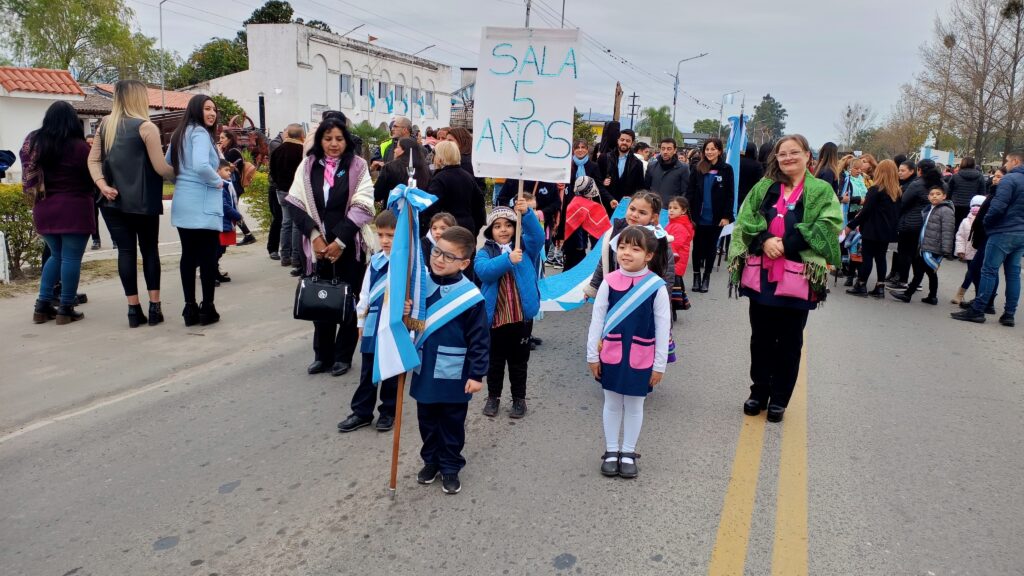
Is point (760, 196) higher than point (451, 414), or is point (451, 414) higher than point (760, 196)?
point (760, 196)

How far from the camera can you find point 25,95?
17812 millimetres

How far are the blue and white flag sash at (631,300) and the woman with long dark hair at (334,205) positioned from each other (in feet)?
7.01

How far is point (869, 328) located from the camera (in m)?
7.95

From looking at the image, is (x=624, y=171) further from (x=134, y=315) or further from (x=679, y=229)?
(x=134, y=315)

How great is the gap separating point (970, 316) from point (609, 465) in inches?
269

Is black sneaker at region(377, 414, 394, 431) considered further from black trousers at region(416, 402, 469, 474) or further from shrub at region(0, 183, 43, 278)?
shrub at region(0, 183, 43, 278)

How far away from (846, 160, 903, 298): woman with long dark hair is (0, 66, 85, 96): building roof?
57.5 ft

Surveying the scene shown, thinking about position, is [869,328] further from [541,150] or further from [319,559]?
[319,559]

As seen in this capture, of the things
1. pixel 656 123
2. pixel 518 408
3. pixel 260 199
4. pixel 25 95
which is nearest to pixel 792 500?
pixel 518 408

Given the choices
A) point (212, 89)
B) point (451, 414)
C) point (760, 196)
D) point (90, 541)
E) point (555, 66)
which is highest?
point (212, 89)

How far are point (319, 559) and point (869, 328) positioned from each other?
6904 millimetres

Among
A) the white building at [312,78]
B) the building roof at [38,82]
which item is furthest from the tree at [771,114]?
the building roof at [38,82]

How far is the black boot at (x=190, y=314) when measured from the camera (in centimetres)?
668

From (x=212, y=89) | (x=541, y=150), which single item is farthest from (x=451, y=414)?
(x=212, y=89)
